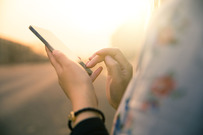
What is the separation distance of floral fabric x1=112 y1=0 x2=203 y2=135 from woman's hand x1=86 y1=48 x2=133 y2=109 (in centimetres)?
66

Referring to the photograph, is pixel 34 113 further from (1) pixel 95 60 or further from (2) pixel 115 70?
(2) pixel 115 70

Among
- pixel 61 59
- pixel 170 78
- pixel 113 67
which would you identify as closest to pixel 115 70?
pixel 113 67

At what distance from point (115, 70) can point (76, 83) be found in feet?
1.19

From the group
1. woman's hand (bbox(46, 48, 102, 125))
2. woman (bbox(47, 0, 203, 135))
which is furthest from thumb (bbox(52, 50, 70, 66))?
woman (bbox(47, 0, 203, 135))

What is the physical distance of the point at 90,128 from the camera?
0.79 meters

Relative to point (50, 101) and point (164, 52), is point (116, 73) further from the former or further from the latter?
point (50, 101)

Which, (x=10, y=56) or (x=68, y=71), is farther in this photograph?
(x=10, y=56)

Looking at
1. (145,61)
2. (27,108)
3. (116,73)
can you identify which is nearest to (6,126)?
(27,108)

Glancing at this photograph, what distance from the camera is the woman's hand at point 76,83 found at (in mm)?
903

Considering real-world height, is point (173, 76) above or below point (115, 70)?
above

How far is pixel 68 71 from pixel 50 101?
5.64 meters

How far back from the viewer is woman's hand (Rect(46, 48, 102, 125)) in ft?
2.96

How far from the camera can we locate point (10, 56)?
22.1 m

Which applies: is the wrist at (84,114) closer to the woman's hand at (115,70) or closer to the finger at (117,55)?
the woman's hand at (115,70)
